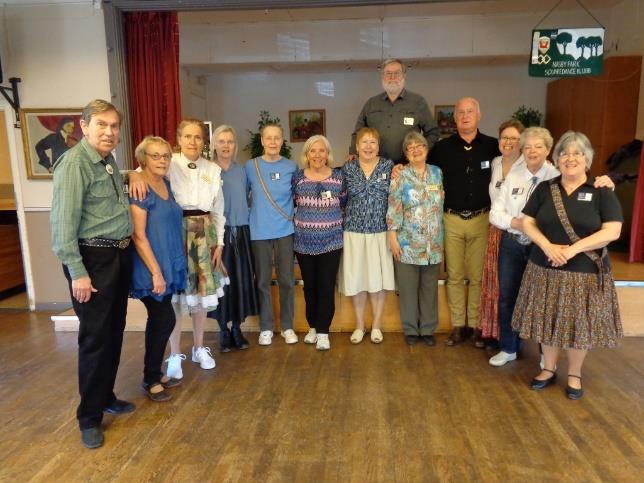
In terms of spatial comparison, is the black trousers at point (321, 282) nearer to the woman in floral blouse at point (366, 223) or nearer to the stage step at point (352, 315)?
the woman in floral blouse at point (366, 223)

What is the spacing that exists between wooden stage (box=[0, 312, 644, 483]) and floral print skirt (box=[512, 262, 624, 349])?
39cm

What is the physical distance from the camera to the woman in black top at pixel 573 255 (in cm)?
256

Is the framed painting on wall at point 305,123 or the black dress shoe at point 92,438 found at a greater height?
the framed painting on wall at point 305,123

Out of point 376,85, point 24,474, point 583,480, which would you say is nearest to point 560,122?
point 376,85

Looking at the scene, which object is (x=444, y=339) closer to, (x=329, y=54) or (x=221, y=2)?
(x=221, y=2)

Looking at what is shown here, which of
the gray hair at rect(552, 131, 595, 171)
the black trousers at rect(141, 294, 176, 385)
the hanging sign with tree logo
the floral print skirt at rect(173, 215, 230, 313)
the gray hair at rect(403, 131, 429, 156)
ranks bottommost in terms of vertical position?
the black trousers at rect(141, 294, 176, 385)

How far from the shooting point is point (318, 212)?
11.0ft

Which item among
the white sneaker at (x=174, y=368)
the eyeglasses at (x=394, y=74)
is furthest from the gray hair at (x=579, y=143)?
the white sneaker at (x=174, y=368)

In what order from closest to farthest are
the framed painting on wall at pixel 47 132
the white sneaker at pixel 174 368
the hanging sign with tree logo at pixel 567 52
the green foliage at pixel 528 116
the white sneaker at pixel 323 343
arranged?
the white sneaker at pixel 174 368 < the white sneaker at pixel 323 343 < the framed painting on wall at pixel 47 132 < the hanging sign with tree logo at pixel 567 52 < the green foliage at pixel 528 116

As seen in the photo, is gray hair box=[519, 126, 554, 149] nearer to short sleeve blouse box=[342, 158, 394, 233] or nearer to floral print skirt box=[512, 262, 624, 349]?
floral print skirt box=[512, 262, 624, 349]

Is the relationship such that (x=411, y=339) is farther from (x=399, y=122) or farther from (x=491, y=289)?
(x=399, y=122)

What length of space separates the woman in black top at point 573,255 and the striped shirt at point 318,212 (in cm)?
122

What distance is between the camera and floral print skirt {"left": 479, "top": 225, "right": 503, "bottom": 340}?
10.6 feet

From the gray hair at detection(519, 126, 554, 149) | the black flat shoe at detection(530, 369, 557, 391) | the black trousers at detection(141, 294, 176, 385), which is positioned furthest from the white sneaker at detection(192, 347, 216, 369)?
the gray hair at detection(519, 126, 554, 149)
